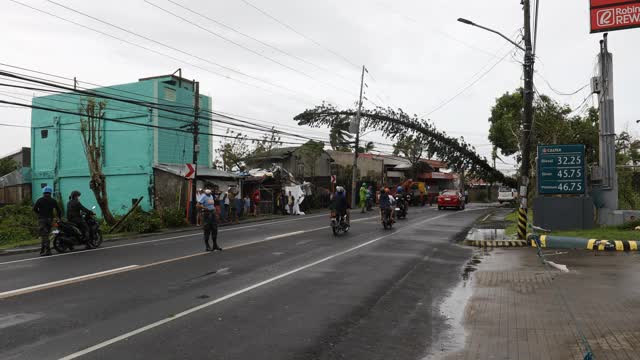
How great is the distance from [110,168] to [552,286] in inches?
1187

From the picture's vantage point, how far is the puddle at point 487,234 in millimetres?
18141

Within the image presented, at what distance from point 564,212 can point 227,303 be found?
1540cm

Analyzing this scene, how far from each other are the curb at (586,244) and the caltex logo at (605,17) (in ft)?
32.8

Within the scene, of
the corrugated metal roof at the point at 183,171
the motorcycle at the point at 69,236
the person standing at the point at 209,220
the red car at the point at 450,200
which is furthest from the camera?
the red car at the point at 450,200

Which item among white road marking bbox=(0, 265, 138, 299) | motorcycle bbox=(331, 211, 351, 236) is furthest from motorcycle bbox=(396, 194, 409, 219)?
white road marking bbox=(0, 265, 138, 299)

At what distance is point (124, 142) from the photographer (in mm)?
32875

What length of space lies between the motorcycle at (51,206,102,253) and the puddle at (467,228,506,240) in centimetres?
1264

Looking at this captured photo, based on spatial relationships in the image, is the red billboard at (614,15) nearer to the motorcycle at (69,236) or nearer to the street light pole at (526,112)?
the street light pole at (526,112)

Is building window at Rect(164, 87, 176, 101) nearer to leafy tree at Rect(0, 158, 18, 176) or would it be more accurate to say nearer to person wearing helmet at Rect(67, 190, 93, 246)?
person wearing helmet at Rect(67, 190, 93, 246)

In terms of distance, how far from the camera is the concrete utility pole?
20250 millimetres

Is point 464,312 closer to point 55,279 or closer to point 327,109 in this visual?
point 55,279

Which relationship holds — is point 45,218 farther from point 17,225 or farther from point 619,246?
point 619,246

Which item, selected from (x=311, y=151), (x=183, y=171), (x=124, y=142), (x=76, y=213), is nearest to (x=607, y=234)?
(x=76, y=213)

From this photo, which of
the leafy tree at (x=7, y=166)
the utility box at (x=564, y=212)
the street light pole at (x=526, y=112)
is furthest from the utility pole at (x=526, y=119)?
the leafy tree at (x=7, y=166)
